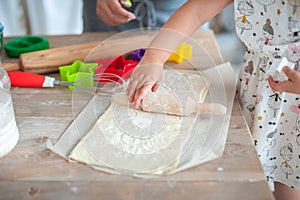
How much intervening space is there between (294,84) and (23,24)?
154cm

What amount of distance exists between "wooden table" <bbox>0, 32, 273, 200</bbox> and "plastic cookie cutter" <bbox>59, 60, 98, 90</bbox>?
18 cm

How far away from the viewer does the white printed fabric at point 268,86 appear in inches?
29.8

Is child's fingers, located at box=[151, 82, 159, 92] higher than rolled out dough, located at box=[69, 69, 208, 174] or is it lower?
higher

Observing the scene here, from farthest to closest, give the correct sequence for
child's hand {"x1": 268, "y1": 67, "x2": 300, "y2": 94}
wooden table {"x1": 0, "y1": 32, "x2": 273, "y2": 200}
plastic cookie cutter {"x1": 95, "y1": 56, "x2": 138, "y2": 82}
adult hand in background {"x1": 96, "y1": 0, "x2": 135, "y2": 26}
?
adult hand in background {"x1": 96, "y1": 0, "x2": 135, "y2": 26} < plastic cookie cutter {"x1": 95, "y1": 56, "x2": 138, "y2": 82} < child's hand {"x1": 268, "y1": 67, "x2": 300, "y2": 94} < wooden table {"x1": 0, "y1": 32, "x2": 273, "y2": 200}

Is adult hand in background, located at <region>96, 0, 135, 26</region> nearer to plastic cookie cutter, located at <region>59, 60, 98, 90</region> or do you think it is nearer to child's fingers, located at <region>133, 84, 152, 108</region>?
plastic cookie cutter, located at <region>59, 60, 98, 90</region>

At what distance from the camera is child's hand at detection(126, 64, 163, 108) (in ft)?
2.45

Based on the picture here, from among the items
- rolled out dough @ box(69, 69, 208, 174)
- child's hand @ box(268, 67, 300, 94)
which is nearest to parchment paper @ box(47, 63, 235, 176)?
rolled out dough @ box(69, 69, 208, 174)

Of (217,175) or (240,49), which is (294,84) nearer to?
(217,175)

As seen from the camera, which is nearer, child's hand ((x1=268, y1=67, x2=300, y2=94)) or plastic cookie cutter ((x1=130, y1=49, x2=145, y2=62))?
child's hand ((x1=268, y1=67, x2=300, y2=94))

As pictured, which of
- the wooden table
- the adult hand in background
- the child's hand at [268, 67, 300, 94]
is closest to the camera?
the wooden table

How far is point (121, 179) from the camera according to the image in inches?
23.4

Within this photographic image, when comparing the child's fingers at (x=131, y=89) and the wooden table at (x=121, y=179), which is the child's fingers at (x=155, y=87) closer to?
the child's fingers at (x=131, y=89)

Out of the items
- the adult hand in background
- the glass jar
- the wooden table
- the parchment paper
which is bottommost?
the wooden table

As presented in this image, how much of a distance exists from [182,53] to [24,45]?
41 centimetres
